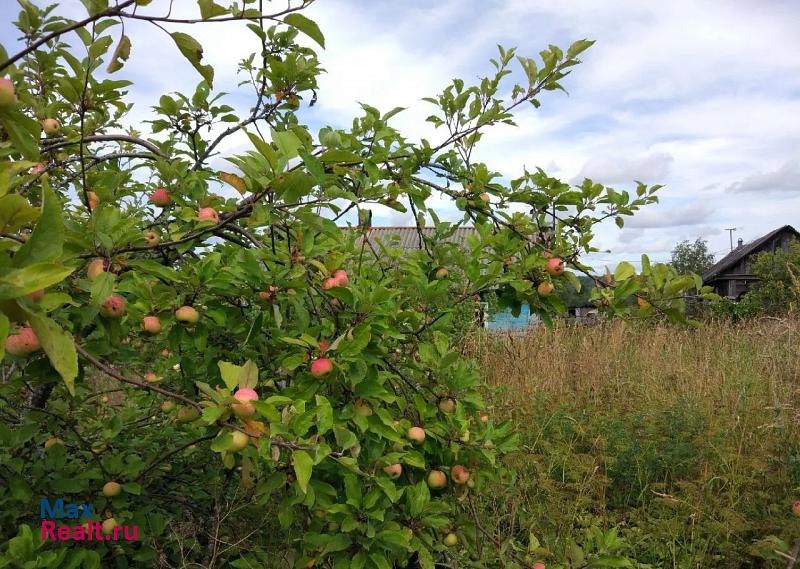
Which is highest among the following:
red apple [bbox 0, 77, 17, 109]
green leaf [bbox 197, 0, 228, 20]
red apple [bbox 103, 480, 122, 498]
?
green leaf [bbox 197, 0, 228, 20]

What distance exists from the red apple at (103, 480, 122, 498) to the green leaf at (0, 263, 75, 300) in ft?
4.63

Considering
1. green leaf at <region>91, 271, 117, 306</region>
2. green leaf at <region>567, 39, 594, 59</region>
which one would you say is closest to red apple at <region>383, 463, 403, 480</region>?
green leaf at <region>91, 271, 117, 306</region>

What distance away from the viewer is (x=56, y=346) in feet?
2.22

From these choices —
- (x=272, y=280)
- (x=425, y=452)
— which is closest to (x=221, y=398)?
(x=272, y=280)

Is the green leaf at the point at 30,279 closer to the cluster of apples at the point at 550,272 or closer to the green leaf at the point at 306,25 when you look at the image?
the green leaf at the point at 306,25

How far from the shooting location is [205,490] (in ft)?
7.77

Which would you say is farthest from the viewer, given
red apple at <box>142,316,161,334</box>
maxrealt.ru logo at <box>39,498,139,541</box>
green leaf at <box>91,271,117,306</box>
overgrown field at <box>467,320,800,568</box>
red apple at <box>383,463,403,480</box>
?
overgrown field at <box>467,320,800,568</box>

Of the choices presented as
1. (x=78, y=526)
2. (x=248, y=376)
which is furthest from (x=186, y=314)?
(x=78, y=526)

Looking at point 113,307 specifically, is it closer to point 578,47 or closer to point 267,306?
point 267,306

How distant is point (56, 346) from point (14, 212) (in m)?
0.19

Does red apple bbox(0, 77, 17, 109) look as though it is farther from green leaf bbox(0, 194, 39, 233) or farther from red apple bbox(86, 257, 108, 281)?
red apple bbox(86, 257, 108, 281)

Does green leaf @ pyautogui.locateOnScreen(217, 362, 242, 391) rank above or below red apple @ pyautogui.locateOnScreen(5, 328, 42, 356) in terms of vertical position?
below

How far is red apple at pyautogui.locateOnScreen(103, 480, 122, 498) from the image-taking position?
1808 mm

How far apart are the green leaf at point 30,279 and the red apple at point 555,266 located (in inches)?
62.5
